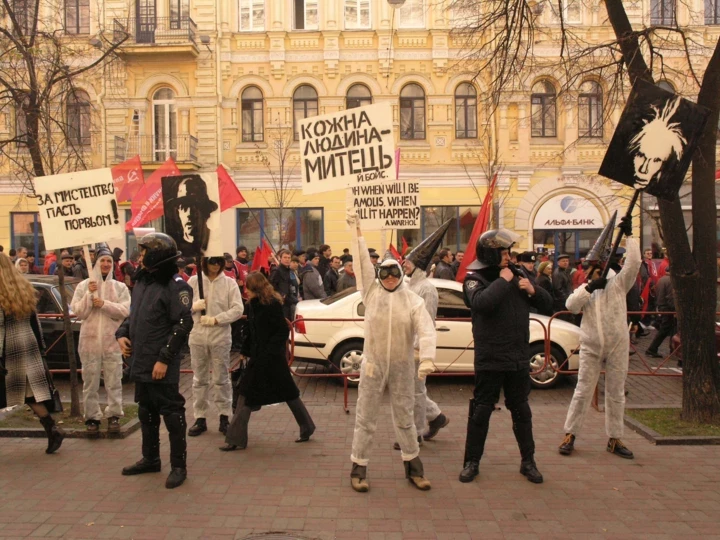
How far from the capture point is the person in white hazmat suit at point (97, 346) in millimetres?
7246

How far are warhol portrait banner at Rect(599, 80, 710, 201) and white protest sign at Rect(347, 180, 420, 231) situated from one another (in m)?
2.87

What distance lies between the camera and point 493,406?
6.03 m

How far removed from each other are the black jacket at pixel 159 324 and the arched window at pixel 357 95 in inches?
788

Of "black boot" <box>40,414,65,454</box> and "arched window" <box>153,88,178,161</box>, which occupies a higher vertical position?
"arched window" <box>153,88,178,161</box>

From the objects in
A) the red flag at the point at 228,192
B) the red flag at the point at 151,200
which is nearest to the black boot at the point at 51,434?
the red flag at the point at 228,192

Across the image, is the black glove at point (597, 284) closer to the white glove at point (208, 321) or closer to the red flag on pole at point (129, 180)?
the white glove at point (208, 321)

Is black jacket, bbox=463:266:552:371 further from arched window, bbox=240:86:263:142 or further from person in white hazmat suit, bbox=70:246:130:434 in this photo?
arched window, bbox=240:86:263:142

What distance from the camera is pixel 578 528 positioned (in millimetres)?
5020

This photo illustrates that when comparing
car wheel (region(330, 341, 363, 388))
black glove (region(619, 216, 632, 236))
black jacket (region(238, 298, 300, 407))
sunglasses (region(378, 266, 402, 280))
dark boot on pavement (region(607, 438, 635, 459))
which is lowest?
dark boot on pavement (region(607, 438, 635, 459))

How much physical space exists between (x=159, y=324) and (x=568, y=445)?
3.94 metres

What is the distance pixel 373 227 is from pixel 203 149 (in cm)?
1775

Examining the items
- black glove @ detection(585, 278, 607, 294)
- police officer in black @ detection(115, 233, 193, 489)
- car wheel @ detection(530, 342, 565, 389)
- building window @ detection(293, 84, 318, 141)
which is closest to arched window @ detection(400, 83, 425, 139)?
building window @ detection(293, 84, 318, 141)

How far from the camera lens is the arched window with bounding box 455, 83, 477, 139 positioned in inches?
985

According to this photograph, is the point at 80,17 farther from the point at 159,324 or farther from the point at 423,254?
the point at 159,324
